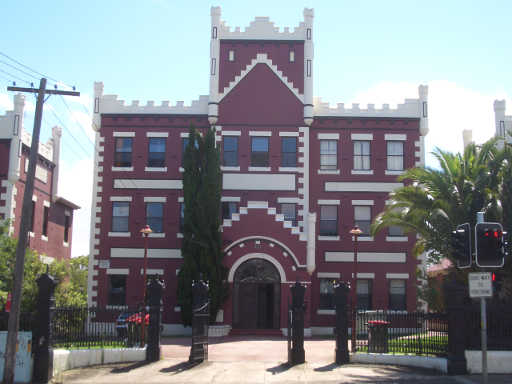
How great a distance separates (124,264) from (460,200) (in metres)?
18.2

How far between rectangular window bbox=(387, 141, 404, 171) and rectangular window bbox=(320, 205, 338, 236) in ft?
12.3

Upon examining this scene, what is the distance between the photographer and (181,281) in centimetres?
3070

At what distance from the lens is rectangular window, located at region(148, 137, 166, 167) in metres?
34.2

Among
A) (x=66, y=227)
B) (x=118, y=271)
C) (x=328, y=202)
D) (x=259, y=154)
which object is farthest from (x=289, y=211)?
(x=66, y=227)

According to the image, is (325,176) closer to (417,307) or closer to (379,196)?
(379,196)

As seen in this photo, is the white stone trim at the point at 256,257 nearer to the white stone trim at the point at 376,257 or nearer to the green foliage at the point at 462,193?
the white stone trim at the point at 376,257

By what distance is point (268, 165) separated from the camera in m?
33.6

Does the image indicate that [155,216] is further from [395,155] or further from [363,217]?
[395,155]

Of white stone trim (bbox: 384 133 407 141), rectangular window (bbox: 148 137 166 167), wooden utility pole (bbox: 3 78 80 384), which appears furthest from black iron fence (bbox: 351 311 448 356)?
rectangular window (bbox: 148 137 166 167)

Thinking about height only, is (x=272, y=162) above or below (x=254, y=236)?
above

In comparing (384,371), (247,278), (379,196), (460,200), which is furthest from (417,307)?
(384,371)

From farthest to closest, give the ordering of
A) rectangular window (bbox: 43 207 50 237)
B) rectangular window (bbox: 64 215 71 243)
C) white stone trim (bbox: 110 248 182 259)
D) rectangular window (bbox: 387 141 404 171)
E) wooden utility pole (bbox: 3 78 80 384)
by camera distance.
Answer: rectangular window (bbox: 64 215 71 243) → rectangular window (bbox: 43 207 50 237) → rectangular window (bbox: 387 141 404 171) → white stone trim (bbox: 110 248 182 259) → wooden utility pole (bbox: 3 78 80 384)

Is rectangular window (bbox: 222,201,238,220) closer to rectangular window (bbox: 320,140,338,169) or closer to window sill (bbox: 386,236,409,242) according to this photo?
rectangular window (bbox: 320,140,338,169)

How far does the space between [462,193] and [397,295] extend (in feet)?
40.8
